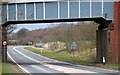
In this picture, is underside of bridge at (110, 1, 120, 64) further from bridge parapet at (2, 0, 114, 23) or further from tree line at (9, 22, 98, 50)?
tree line at (9, 22, 98, 50)

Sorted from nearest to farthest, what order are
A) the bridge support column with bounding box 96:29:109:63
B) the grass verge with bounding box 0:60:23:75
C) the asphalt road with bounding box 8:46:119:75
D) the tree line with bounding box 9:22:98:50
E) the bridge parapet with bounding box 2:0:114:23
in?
the grass verge with bounding box 0:60:23:75, the asphalt road with bounding box 8:46:119:75, the bridge parapet with bounding box 2:0:114:23, the bridge support column with bounding box 96:29:109:63, the tree line with bounding box 9:22:98:50

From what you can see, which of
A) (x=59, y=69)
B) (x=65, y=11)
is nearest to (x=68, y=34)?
(x=65, y=11)

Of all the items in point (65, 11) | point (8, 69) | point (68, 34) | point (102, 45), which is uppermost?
point (65, 11)

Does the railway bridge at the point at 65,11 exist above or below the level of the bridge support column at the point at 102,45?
above

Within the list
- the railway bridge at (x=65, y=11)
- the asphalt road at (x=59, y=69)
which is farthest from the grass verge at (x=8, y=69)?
the railway bridge at (x=65, y=11)

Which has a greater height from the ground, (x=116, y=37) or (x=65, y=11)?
(x=65, y=11)

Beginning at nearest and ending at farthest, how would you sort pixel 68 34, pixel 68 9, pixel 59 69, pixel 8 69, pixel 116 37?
pixel 8 69 → pixel 59 69 → pixel 68 9 → pixel 116 37 → pixel 68 34

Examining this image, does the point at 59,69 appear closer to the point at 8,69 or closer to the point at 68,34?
the point at 8,69

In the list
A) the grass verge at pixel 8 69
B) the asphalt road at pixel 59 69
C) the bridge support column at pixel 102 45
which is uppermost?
the bridge support column at pixel 102 45

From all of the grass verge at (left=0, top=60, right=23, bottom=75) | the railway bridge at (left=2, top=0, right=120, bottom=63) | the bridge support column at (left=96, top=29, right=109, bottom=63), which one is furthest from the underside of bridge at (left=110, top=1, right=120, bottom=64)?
the grass verge at (left=0, top=60, right=23, bottom=75)

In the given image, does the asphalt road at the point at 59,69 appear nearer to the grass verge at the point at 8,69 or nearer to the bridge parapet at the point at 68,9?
the grass verge at the point at 8,69

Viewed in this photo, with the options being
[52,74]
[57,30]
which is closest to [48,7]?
[52,74]

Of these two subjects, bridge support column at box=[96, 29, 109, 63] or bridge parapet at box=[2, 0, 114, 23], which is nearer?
bridge parapet at box=[2, 0, 114, 23]

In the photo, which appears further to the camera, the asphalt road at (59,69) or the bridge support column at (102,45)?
the bridge support column at (102,45)
